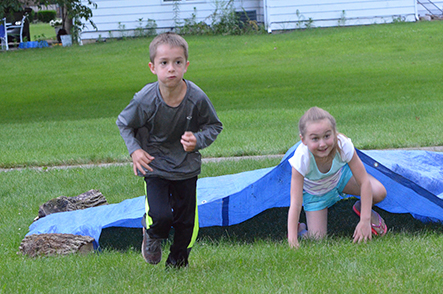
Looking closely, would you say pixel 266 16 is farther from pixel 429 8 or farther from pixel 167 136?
pixel 167 136

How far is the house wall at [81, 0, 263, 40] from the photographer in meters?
25.9

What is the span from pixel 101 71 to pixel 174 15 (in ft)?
20.8

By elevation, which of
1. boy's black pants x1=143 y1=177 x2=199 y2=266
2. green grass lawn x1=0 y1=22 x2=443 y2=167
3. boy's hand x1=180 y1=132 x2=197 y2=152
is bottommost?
→ green grass lawn x1=0 y1=22 x2=443 y2=167

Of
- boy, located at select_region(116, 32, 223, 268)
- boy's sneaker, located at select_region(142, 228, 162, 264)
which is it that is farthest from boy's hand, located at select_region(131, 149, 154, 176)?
boy's sneaker, located at select_region(142, 228, 162, 264)

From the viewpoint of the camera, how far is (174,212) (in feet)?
12.2

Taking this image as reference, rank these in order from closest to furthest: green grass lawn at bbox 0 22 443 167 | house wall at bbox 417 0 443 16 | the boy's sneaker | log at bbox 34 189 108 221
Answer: the boy's sneaker → log at bbox 34 189 108 221 → green grass lawn at bbox 0 22 443 167 → house wall at bbox 417 0 443 16

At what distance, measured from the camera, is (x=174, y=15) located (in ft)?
85.9

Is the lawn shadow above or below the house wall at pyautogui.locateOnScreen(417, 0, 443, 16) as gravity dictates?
below

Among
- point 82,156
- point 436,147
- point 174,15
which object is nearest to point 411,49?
point 174,15

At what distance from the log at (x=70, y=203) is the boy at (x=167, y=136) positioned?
1977 millimetres

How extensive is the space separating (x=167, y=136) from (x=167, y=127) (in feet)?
0.20

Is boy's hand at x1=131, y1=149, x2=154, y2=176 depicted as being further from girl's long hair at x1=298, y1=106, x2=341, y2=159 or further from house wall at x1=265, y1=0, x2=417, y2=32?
house wall at x1=265, y1=0, x2=417, y2=32

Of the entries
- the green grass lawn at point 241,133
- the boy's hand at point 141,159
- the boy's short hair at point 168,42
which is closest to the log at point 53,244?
A: the green grass lawn at point 241,133

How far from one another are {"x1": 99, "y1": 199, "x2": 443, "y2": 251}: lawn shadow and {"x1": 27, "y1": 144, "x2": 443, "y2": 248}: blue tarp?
135 millimetres
